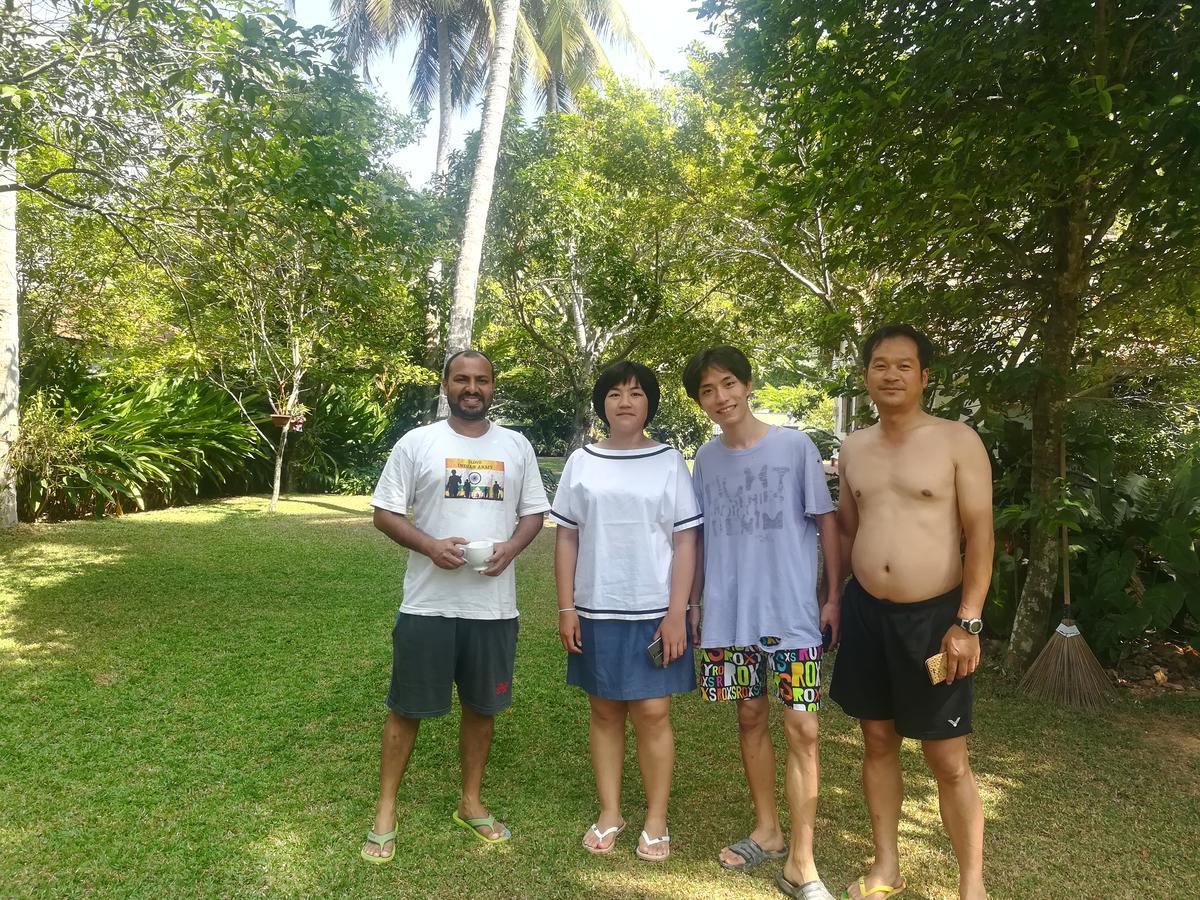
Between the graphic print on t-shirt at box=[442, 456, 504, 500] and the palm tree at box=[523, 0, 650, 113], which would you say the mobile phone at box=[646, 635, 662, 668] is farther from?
the palm tree at box=[523, 0, 650, 113]

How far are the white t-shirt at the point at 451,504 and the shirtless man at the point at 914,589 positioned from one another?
3.89 ft

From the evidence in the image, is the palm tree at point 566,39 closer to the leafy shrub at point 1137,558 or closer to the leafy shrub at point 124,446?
the leafy shrub at point 124,446

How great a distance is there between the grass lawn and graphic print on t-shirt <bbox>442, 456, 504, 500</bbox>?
4.30 ft

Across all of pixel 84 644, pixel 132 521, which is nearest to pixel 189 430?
pixel 132 521

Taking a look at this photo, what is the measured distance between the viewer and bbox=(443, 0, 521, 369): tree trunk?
33.6ft

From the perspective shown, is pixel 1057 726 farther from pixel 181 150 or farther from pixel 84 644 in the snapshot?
pixel 181 150

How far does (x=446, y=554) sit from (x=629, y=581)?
2.10ft

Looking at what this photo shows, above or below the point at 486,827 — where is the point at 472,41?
above

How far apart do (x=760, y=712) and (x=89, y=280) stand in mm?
12738

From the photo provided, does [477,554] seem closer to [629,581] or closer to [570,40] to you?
[629,581]

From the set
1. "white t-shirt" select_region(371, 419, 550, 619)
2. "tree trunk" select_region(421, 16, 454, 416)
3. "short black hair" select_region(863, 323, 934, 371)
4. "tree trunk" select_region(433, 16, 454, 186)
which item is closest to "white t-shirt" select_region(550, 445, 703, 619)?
"white t-shirt" select_region(371, 419, 550, 619)

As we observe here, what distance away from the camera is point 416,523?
2.95 m

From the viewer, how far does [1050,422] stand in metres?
4.82

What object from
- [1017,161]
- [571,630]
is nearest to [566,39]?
[1017,161]
